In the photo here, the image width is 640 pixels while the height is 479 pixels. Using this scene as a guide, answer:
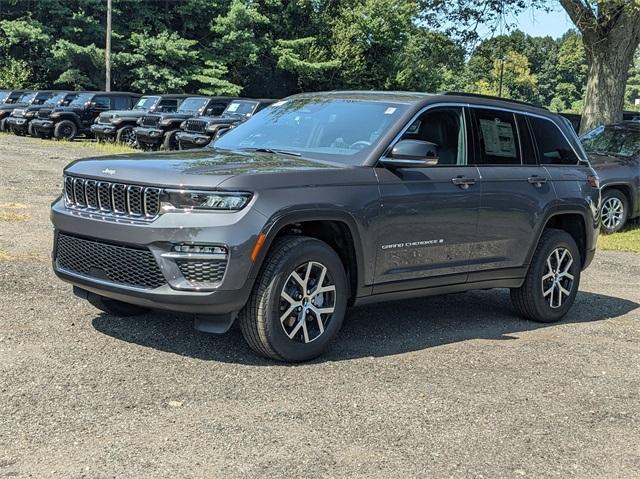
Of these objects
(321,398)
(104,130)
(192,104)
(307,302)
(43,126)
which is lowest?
(43,126)

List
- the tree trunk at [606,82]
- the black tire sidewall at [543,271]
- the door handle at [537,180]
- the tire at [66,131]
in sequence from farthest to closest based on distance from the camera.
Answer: the tire at [66,131] → the tree trunk at [606,82] → the black tire sidewall at [543,271] → the door handle at [537,180]

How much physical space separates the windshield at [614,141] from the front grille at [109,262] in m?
10.5

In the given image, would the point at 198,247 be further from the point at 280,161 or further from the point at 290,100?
the point at 290,100

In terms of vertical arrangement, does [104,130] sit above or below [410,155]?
below

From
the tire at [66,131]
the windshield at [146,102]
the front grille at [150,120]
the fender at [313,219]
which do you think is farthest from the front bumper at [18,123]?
the fender at [313,219]

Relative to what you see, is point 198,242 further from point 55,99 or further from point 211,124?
point 55,99

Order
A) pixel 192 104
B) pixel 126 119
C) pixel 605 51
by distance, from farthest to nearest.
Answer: pixel 126 119 < pixel 192 104 < pixel 605 51

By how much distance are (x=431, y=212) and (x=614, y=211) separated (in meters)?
8.12

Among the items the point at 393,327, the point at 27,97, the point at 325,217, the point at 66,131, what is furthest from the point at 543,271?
the point at 27,97

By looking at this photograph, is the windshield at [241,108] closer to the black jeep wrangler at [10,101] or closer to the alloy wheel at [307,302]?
the black jeep wrangler at [10,101]

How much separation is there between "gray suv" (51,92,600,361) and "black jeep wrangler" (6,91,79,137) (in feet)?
77.7

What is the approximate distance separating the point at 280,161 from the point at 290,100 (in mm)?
1497

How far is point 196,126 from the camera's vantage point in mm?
21438

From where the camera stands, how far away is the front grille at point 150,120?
23.3 m
